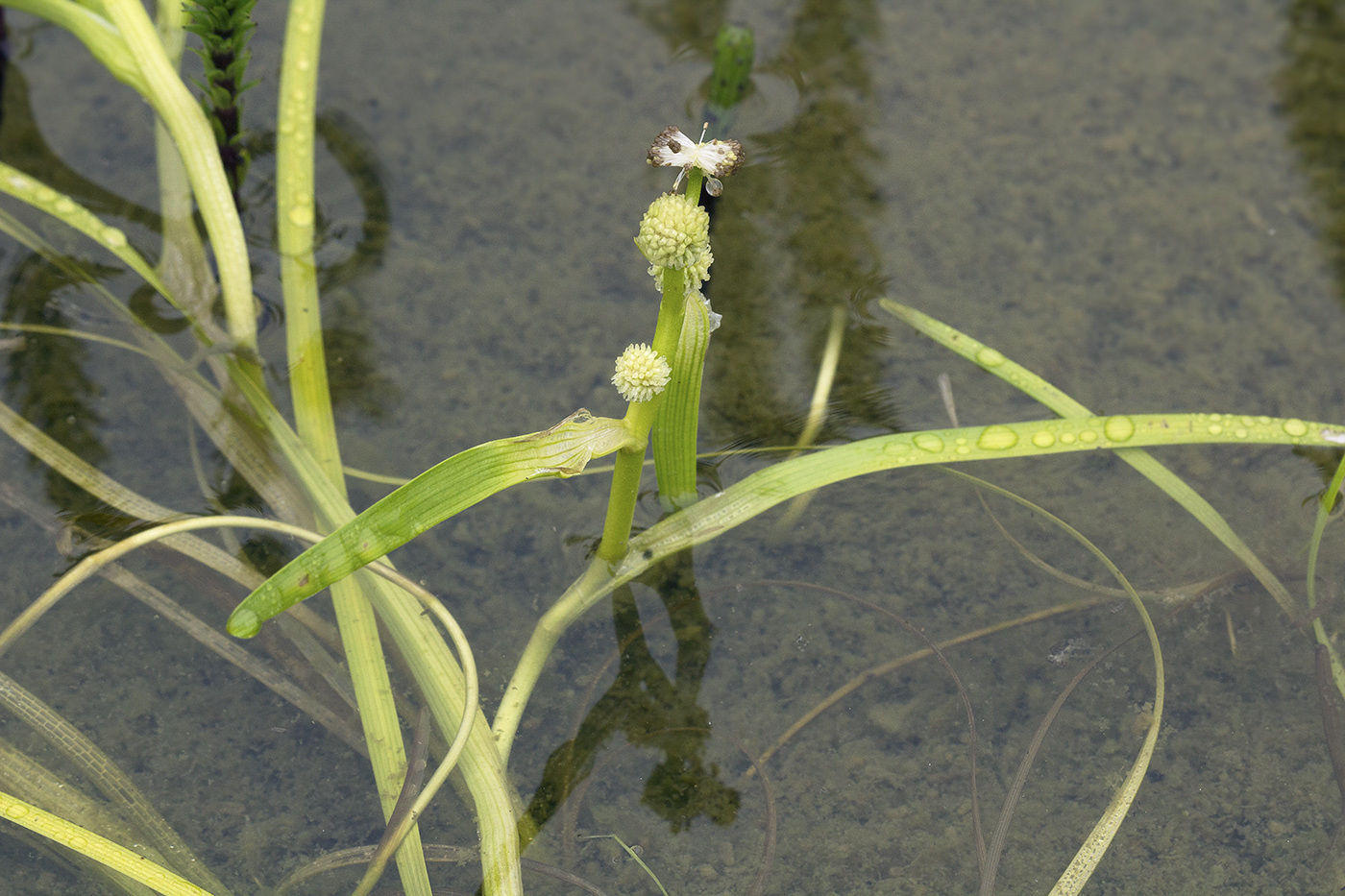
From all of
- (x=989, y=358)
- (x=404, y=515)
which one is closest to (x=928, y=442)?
(x=989, y=358)

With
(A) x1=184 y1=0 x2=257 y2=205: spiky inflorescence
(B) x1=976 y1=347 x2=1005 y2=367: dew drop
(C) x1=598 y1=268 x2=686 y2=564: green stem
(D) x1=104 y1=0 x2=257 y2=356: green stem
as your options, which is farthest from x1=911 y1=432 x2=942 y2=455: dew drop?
(A) x1=184 y1=0 x2=257 y2=205: spiky inflorescence

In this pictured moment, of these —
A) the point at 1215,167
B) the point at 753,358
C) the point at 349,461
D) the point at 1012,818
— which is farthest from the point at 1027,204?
the point at 349,461

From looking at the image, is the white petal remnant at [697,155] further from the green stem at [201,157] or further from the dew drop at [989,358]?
the green stem at [201,157]

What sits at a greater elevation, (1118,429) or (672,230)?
(672,230)

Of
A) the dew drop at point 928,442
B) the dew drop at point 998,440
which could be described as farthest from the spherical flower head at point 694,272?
the dew drop at point 998,440

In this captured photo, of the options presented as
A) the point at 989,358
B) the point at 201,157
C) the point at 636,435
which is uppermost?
the point at 201,157

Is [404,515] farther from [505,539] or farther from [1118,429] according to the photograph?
[1118,429]

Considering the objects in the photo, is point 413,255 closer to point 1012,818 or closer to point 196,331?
point 196,331
